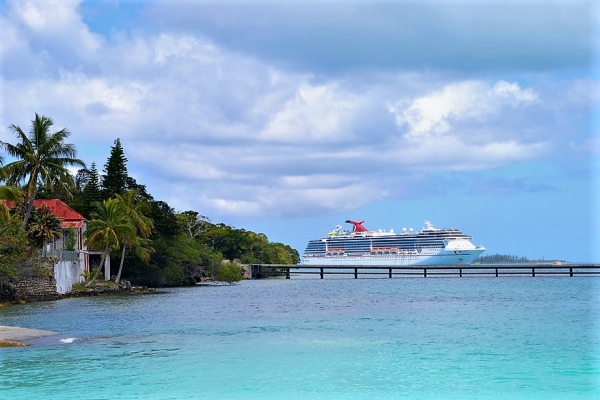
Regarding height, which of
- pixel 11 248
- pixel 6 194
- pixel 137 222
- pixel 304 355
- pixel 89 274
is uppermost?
pixel 6 194

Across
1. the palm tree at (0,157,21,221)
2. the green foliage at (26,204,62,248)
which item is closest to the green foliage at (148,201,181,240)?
the green foliage at (26,204,62,248)

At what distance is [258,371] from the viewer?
18.2 m

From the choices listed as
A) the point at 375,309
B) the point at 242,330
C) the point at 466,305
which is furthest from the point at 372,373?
the point at 466,305

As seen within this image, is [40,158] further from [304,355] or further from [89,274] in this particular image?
[304,355]

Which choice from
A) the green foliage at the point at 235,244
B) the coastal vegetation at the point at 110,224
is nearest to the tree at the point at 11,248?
the coastal vegetation at the point at 110,224

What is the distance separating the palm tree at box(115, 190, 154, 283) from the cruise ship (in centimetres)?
7377

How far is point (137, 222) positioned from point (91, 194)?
760 cm

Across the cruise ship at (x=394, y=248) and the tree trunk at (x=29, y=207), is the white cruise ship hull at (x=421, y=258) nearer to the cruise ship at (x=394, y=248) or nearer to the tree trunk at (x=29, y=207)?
the cruise ship at (x=394, y=248)

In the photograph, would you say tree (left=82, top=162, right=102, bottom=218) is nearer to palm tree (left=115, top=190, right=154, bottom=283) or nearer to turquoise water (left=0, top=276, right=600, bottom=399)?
palm tree (left=115, top=190, right=154, bottom=283)

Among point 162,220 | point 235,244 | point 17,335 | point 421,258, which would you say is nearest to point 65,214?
point 162,220

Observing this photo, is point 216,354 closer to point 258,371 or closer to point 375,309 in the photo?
point 258,371

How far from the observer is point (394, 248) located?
428 feet

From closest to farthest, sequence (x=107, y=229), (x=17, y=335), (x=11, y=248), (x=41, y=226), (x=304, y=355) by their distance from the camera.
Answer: (x=304, y=355)
(x=17, y=335)
(x=11, y=248)
(x=41, y=226)
(x=107, y=229)

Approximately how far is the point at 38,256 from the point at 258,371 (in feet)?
87.1
